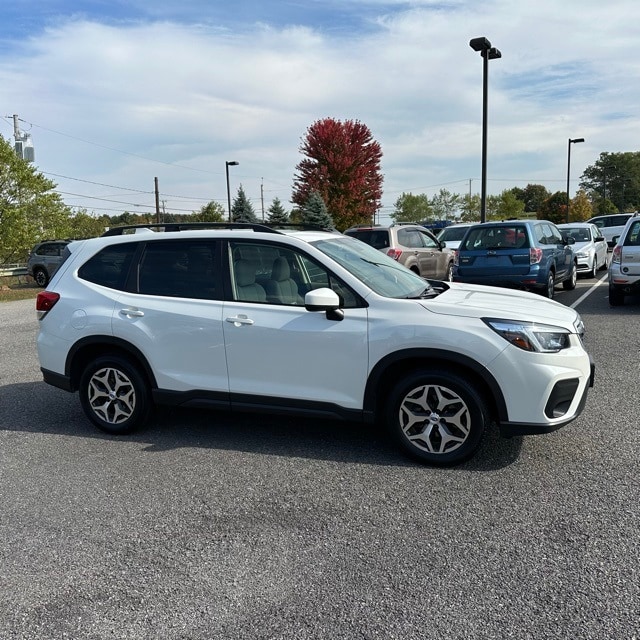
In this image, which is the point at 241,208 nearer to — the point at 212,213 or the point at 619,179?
the point at 212,213

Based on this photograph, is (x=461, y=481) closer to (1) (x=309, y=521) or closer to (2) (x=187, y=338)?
(1) (x=309, y=521)

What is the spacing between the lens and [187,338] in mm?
4809

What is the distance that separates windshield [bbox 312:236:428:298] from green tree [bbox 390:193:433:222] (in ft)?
241

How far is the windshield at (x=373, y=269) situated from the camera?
464 cm

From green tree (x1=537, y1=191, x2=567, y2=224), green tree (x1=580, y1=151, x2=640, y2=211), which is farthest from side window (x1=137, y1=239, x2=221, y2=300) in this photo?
green tree (x1=580, y1=151, x2=640, y2=211)

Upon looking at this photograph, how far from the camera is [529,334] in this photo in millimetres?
4094

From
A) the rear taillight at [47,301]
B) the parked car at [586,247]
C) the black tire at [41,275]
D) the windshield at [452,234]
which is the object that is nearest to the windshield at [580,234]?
the parked car at [586,247]

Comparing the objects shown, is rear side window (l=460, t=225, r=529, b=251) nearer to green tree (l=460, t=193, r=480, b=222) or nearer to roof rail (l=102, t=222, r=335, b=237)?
roof rail (l=102, t=222, r=335, b=237)

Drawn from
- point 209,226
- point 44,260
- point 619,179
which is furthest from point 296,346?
point 619,179

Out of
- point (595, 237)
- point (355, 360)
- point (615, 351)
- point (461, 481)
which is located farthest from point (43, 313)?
point (595, 237)

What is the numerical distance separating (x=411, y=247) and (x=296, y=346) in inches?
383

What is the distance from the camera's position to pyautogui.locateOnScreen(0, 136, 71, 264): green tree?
25247 mm

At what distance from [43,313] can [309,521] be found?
3266mm

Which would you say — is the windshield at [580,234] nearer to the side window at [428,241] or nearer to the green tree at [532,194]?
the side window at [428,241]
